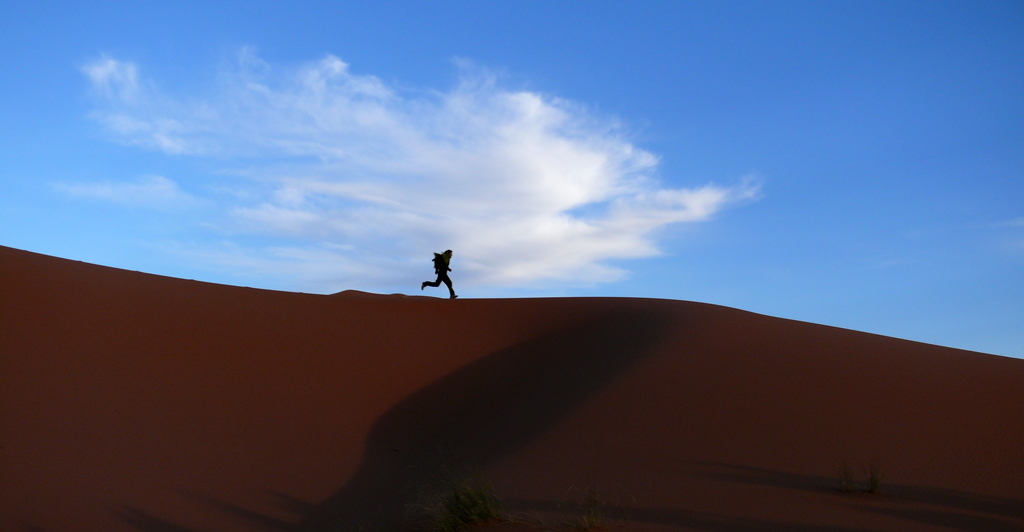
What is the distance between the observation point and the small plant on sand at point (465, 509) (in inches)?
241

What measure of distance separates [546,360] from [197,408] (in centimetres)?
579

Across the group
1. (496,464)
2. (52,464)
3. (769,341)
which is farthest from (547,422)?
(52,464)

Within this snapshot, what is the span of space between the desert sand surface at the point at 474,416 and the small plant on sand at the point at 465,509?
0.23 m

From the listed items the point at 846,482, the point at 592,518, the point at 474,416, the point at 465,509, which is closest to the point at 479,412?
the point at 474,416

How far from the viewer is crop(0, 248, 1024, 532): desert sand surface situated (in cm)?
695

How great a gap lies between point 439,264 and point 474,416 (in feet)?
19.3

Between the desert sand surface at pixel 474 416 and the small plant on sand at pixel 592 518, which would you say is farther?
the desert sand surface at pixel 474 416

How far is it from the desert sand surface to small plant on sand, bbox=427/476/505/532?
226 millimetres

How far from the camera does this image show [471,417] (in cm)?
1058

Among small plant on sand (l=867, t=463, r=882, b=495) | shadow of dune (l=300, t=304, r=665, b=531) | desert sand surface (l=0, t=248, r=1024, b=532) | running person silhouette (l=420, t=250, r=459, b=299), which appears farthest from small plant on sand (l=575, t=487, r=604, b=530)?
running person silhouette (l=420, t=250, r=459, b=299)

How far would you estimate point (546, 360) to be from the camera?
1227cm

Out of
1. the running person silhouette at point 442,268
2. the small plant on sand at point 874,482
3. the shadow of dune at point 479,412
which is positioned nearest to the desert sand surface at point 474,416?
the shadow of dune at point 479,412

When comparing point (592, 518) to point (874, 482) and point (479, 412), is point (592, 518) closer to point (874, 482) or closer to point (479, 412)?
point (874, 482)

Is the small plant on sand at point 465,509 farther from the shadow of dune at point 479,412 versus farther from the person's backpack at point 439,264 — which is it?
the person's backpack at point 439,264
